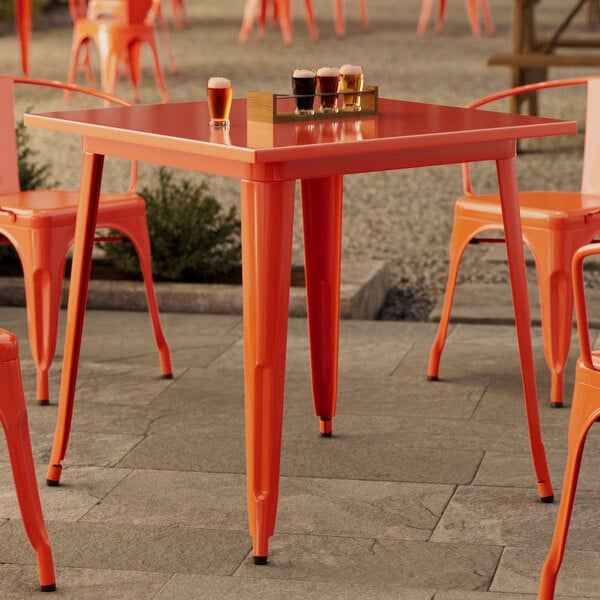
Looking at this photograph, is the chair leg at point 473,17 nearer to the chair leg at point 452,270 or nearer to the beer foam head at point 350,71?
the chair leg at point 452,270

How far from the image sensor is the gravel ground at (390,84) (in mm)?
5324

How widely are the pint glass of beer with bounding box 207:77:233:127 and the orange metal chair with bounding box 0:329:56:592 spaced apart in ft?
2.04

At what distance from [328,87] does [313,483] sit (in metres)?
0.83

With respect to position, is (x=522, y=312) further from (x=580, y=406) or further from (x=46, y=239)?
(x=46, y=239)

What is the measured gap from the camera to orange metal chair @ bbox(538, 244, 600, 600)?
2217 millimetres

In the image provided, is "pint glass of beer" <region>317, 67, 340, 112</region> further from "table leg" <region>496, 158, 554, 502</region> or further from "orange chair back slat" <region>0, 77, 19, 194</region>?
"orange chair back slat" <region>0, 77, 19, 194</region>

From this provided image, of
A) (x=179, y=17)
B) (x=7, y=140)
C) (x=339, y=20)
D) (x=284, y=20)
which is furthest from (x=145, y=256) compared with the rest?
(x=179, y=17)

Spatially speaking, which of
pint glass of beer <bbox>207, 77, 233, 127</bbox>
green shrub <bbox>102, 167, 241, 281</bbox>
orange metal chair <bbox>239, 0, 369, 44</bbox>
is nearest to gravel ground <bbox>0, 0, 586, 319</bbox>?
orange metal chair <bbox>239, 0, 369, 44</bbox>

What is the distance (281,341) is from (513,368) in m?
1.37

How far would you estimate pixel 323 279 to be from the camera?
321 centimetres

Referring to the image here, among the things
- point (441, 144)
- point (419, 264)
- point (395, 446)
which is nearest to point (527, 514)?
point (395, 446)

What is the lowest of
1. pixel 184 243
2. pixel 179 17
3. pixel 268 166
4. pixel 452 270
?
pixel 179 17

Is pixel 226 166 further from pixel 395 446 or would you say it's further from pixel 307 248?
pixel 395 446

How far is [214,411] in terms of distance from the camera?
349cm
